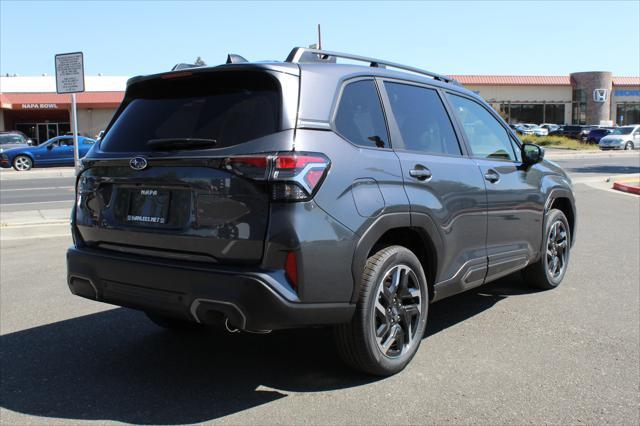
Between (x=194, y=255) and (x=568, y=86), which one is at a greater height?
(x=568, y=86)

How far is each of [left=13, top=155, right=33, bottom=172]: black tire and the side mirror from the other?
26.8 meters

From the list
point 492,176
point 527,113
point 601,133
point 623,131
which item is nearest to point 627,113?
point 527,113

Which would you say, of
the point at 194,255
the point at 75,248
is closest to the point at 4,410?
the point at 75,248

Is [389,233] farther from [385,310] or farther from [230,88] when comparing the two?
[230,88]

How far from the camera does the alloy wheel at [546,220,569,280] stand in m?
6.10

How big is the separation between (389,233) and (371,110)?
797 mm

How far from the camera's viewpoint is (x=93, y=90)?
46.9 metres

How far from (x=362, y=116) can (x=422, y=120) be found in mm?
757

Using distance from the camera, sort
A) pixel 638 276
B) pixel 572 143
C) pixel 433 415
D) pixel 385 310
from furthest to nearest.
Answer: pixel 572 143
pixel 638 276
pixel 385 310
pixel 433 415

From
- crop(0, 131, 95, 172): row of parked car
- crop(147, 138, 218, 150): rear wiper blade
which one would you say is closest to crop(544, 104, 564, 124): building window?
crop(0, 131, 95, 172): row of parked car

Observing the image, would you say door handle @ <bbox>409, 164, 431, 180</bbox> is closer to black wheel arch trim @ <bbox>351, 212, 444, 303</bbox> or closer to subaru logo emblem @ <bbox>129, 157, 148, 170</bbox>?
black wheel arch trim @ <bbox>351, 212, 444, 303</bbox>

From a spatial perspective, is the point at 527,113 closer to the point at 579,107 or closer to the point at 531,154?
the point at 579,107

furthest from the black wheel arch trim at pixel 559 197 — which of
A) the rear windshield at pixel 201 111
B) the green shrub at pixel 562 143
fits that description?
the green shrub at pixel 562 143

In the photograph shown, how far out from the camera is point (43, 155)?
28.0 metres
